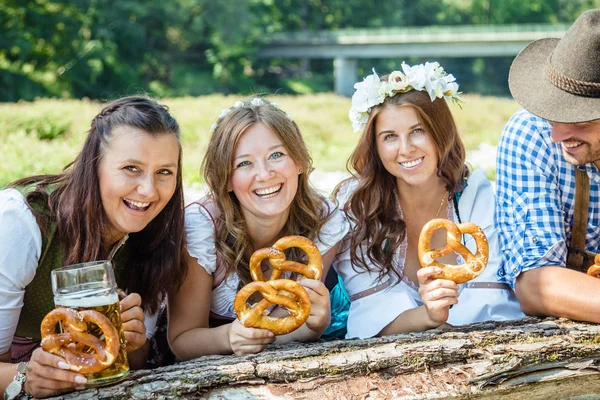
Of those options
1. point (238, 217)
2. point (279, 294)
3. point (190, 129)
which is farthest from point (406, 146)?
point (190, 129)

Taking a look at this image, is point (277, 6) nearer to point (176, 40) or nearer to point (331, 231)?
point (176, 40)

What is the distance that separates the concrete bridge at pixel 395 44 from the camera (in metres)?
44.2

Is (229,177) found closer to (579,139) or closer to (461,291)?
(461,291)

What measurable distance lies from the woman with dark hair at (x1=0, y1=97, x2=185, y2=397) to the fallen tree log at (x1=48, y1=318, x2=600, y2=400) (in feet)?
1.16

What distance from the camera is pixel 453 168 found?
13.1ft

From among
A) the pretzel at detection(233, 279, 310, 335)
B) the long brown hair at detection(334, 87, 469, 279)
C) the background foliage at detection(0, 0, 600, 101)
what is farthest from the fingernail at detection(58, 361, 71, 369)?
the background foliage at detection(0, 0, 600, 101)

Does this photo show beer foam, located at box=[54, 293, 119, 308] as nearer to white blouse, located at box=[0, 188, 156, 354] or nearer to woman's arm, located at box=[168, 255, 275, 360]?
white blouse, located at box=[0, 188, 156, 354]

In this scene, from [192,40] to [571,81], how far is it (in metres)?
45.8

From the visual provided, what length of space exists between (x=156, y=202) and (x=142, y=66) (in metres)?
42.4

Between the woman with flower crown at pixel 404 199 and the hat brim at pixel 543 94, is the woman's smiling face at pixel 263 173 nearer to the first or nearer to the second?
the woman with flower crown at pixel 404 199

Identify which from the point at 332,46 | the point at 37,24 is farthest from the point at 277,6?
the point at 37,24

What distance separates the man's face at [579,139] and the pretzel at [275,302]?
4.93 feet

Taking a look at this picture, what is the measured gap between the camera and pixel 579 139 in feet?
10.9

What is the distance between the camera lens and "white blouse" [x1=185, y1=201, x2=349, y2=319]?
11.6 ft
